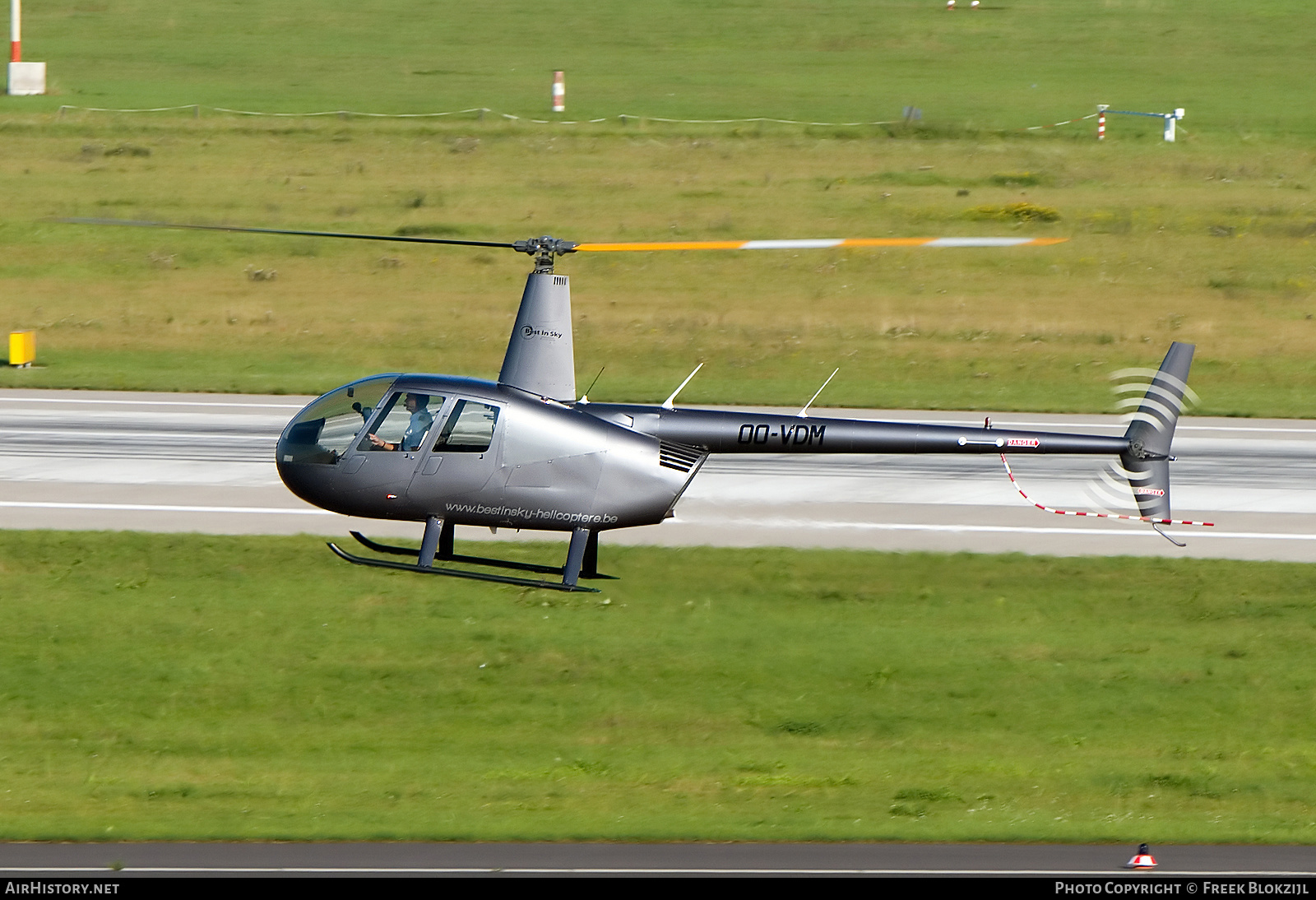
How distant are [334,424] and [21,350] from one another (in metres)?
26.7

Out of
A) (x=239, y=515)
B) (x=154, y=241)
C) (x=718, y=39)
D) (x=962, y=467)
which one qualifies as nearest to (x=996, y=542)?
(x=962, y=467)

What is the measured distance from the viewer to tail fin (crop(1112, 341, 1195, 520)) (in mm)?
21062

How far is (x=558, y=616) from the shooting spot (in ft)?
84.4

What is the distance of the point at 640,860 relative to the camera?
63.8 ft

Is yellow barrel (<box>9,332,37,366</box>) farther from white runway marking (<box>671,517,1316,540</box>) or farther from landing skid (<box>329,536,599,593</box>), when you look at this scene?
landing skid (<box>329,536,599,593</box>)

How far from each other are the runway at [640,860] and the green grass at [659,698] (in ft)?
1.06

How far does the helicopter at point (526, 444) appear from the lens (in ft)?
64.8

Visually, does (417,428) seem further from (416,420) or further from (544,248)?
(544,248)

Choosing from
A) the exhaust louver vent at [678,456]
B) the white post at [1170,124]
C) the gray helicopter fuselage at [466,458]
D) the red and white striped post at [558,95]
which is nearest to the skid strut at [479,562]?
the gray helicopter fuselage at [466,458]

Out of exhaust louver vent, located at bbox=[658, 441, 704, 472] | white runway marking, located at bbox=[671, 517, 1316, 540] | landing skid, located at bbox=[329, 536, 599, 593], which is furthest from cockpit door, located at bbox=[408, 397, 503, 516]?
white runway marking, located at bbox=[671, 517, 1316, 540]

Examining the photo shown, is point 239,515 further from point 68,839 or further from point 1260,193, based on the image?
point 1260,193

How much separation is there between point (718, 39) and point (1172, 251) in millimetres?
49414

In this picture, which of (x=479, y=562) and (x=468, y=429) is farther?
Result: (x=479, y=562)

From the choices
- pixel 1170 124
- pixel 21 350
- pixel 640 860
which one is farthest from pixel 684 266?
pixel 640 860
